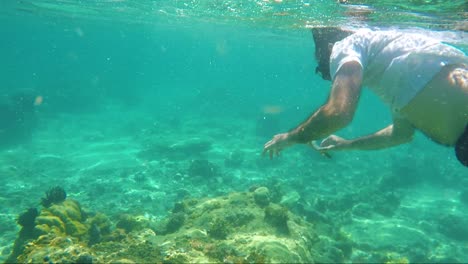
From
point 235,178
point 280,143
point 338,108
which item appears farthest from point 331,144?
point 235,178

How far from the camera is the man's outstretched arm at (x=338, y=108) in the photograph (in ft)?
10.9

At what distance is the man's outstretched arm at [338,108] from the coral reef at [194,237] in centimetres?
294

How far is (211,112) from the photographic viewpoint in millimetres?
37812

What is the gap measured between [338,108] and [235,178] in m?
15.0

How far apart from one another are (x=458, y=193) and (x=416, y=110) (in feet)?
65.5

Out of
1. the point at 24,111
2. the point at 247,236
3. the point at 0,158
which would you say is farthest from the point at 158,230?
the point at 24,111

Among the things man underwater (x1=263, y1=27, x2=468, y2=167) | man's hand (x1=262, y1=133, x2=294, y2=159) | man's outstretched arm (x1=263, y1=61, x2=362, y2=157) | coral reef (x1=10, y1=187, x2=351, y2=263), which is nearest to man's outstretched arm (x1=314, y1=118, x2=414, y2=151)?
man underwater (x1=263, y1=27, x2=468, y2=167)

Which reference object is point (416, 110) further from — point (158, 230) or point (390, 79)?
point (158, 230)

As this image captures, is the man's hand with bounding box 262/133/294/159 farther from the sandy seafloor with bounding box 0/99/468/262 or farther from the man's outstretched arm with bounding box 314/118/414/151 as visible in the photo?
the sandy seafloor with bounding box 0/99/468/262

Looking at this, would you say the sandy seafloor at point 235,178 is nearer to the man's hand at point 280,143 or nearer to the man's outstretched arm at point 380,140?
the man's outstretched arm at point 380,140

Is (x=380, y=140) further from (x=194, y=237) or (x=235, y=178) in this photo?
(x=235, y=178)

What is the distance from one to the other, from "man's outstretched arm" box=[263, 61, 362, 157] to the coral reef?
2944 mm

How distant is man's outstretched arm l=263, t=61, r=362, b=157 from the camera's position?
10.9 ft

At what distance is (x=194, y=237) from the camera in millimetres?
8242
